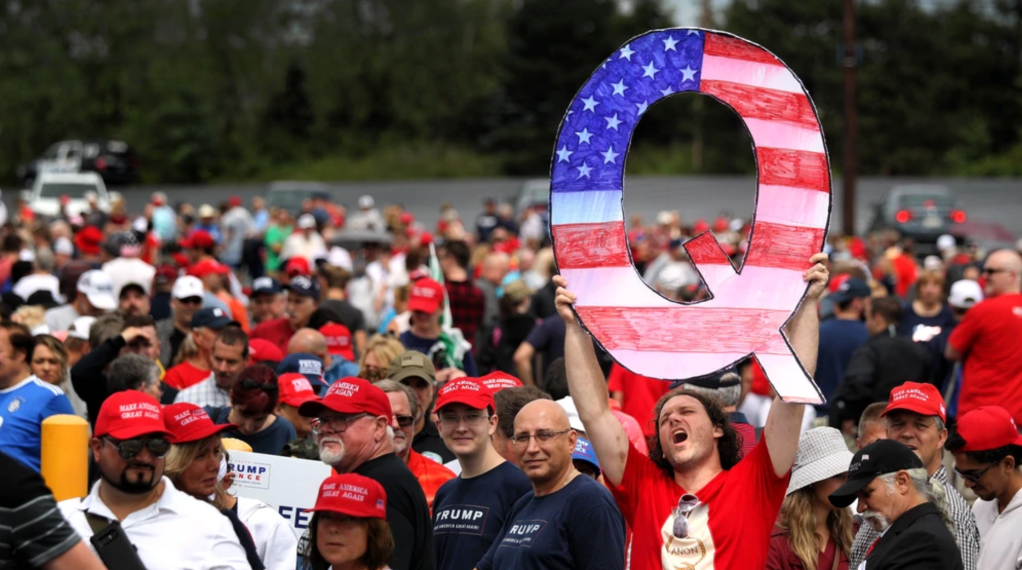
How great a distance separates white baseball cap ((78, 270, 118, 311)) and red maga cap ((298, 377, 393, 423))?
5.06m

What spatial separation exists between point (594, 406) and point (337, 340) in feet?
14.9

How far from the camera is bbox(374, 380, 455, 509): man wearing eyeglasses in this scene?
611cm

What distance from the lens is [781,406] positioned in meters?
4.60

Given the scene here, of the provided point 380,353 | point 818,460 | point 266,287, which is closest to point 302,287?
point 266,287

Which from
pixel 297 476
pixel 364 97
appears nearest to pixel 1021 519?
pixel 297 476

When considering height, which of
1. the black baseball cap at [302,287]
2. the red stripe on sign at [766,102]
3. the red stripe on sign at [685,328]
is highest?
the red stripe on sign at [766,102]

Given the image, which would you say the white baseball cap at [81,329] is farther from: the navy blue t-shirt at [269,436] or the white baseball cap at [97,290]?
the navy blue t-shirt at [269,436]

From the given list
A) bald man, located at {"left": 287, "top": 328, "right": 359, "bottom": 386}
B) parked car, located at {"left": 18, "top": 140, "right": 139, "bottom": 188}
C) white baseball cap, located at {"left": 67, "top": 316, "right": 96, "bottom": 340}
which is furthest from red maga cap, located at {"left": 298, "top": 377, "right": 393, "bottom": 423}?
parked car, located at {"left": 18, "top": 140, "right": 139, "bottom": 188}

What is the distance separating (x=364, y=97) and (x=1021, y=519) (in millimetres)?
57771

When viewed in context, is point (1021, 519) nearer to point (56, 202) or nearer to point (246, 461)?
point (246, 461)

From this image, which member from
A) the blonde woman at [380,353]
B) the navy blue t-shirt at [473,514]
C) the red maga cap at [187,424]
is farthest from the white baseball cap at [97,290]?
the red maga cap at [187,424]

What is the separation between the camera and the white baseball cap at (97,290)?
32.1 ft

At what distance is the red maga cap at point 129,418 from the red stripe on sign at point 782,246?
208 cm

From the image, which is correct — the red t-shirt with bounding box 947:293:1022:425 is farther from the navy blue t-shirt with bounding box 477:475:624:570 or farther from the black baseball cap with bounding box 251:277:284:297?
the black baseball cap with bounding box 251:277:284:297
